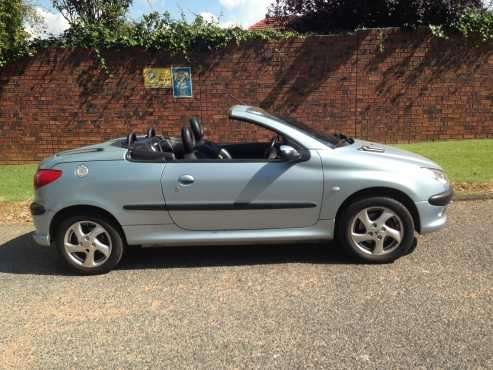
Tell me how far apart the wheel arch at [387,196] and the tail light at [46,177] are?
2.60 meters

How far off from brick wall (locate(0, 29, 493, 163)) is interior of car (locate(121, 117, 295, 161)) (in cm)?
488

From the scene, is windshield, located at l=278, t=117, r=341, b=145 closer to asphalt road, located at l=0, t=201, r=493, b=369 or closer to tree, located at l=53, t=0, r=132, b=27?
asphalt road, located at l=0, t=201, r=493, b=369

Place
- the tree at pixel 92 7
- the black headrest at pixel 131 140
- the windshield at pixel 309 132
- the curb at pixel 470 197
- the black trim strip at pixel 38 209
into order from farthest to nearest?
1. the tree at pixel 92 7
2. the curb at pixel 470 197
3. the black headrest at pixel 131 140
4. the windshield at pixel 309 132
5. the black trim strip at pixel 38 209

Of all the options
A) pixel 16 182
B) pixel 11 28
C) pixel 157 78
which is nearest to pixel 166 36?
pixel 157 78

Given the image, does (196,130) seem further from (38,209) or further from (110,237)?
(38,209)

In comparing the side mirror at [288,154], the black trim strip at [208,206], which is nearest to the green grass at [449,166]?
the black trim strip at [208,206]

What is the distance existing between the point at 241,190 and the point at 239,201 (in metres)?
0.10

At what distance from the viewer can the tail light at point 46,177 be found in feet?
14.0

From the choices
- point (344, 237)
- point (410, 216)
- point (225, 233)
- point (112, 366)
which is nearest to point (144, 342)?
point (112, 366)

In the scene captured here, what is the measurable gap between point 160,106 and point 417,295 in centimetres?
767

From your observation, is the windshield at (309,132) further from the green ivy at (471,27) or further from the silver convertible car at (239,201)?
the green ivy at (471,27)

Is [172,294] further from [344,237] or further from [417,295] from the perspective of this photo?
[417,295]

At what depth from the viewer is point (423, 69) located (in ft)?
33.3

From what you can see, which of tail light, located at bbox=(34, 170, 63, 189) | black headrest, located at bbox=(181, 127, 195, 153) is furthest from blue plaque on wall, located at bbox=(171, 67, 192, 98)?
tail light, located at bbox=(34, 170, 63, 189)
